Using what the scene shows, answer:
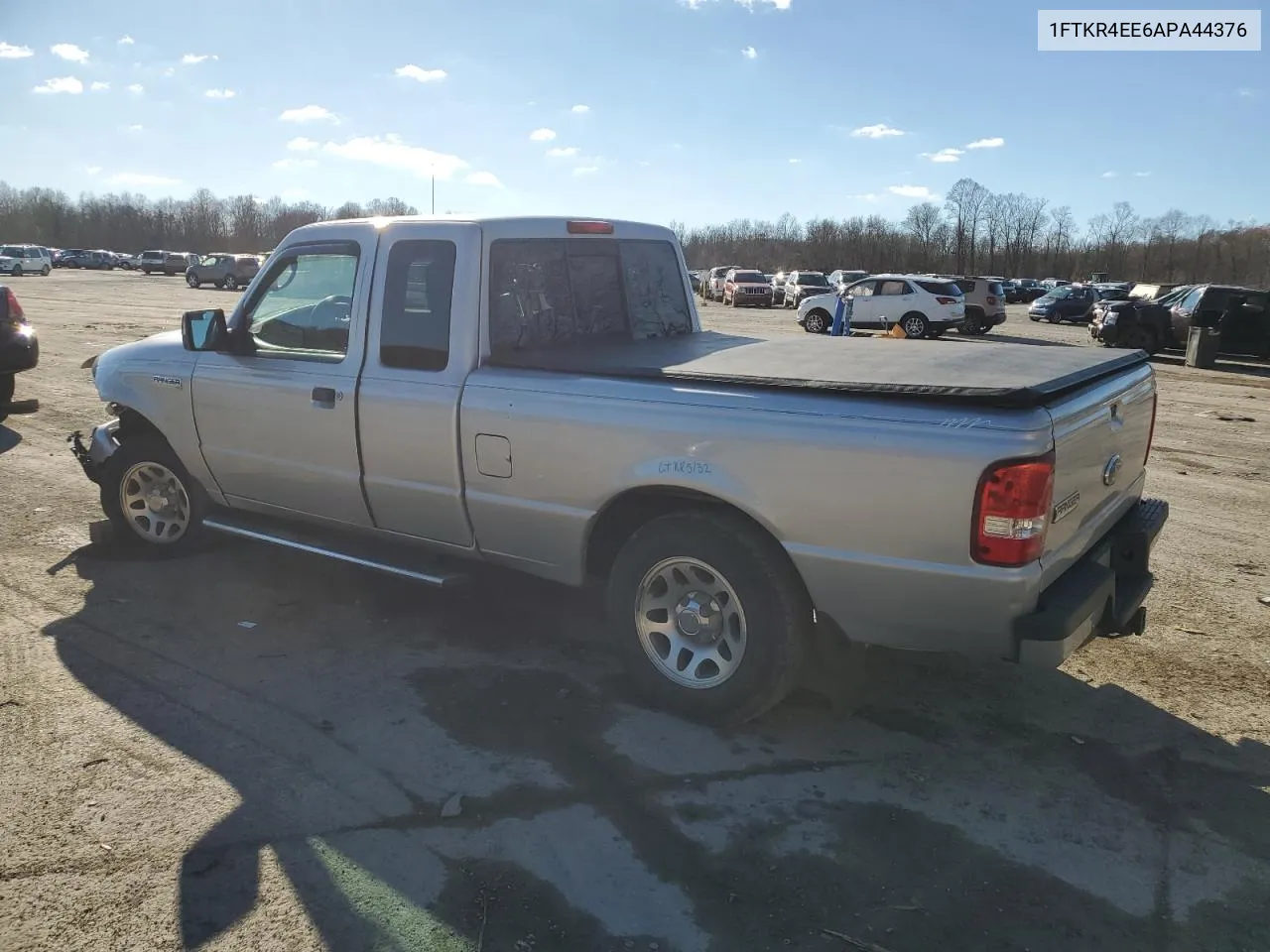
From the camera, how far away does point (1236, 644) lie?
4.84m

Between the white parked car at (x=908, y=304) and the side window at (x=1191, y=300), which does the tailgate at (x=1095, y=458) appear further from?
the white parked car at (x=908, y=304)

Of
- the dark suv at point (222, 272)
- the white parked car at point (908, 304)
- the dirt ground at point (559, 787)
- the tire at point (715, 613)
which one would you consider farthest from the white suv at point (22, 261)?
the tire at point (715, 613)

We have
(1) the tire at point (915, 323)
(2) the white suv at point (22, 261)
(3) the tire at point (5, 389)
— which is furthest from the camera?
(2) the white suv at point (22, 261)

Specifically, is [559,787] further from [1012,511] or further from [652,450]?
[1012,511]

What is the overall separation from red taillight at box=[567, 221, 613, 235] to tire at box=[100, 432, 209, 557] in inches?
110

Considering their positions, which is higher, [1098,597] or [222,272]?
[222,272]

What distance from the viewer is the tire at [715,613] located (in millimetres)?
3662

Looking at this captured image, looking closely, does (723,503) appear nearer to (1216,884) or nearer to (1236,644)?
(1216,884)

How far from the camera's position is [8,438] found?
31.7ft

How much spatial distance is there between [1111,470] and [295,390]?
12.6 ft

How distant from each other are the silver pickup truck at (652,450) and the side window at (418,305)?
0.04 feet

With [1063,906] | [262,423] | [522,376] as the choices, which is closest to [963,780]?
[1063,906]

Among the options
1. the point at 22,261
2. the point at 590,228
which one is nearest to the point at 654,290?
the point at 590,228

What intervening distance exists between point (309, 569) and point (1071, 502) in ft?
14.4
